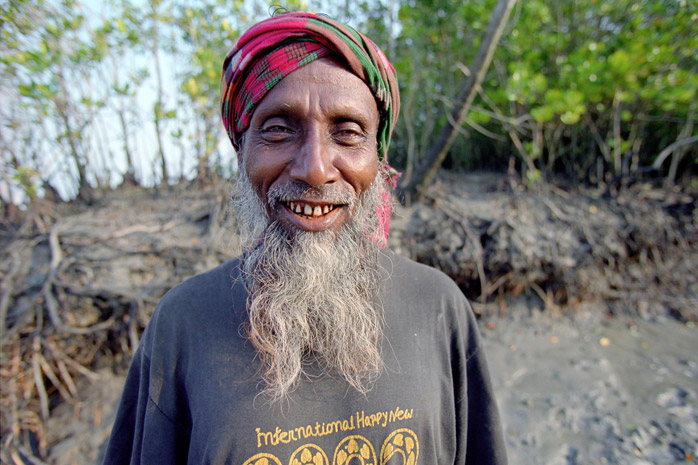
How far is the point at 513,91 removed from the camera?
4.48m

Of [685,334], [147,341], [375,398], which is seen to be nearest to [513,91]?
[685,334]

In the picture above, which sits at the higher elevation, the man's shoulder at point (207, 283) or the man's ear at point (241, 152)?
the man's ear at point (241, 152)

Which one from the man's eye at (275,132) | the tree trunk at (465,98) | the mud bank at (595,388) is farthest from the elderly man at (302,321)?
the tree trunk at (465,98)

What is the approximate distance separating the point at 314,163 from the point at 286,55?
1.25ft

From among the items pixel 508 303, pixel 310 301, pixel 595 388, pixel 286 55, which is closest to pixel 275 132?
pixel 286 55

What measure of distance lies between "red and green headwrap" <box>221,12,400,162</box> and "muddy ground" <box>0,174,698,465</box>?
277 cm

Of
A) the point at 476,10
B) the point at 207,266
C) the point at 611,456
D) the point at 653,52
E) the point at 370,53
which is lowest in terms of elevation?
the point at 611,456

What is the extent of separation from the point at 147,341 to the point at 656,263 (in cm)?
608

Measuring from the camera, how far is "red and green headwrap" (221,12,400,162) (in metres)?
1.18

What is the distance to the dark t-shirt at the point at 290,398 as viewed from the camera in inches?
43.9

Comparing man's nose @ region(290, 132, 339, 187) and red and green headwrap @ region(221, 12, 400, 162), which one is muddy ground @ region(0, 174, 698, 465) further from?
man's nose @ region(290, 132, 339, 187)

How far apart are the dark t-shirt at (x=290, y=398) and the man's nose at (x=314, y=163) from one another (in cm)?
49

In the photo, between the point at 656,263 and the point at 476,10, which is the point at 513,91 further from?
the point at 656,263

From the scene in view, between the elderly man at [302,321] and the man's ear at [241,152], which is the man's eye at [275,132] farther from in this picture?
the man's ear at [241,152]
